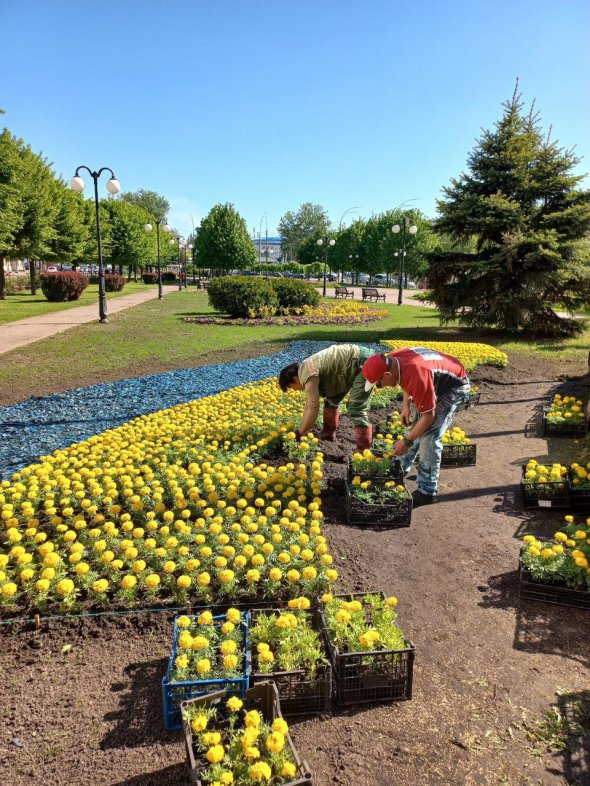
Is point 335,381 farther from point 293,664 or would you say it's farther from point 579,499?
point 293,664

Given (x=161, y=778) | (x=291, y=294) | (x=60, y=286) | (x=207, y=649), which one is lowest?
(x=161, y=778)

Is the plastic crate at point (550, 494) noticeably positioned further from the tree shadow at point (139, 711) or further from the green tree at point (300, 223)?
the green tree at point (300, 223)

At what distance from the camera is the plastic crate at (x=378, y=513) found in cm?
454

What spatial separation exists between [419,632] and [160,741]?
1683 millimetres

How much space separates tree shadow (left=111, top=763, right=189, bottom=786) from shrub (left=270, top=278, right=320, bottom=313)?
66.1ft

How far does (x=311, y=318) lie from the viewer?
20.8m

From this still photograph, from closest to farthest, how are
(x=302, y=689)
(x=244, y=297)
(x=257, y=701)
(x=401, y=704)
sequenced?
(x=257, y=701) < (x=302, y=689) < (x=401, y=704) < (x=244, y=297)

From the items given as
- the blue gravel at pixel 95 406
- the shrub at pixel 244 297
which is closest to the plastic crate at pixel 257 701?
the blue gravel at pixel 95 406

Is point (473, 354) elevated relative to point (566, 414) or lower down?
elevated

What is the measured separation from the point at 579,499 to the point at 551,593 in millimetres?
1611

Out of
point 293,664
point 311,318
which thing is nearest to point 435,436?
point 293,664

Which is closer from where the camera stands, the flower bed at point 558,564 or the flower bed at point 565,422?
the flower bed at point 558,564

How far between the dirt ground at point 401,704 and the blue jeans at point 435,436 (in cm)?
70

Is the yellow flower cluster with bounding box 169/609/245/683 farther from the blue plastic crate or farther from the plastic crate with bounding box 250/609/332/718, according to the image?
the plastic crate with bounding box 250/609/332/718
